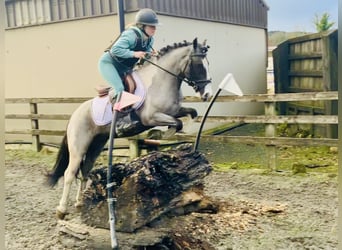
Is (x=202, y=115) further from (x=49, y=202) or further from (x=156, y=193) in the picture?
(x=49, y=202)

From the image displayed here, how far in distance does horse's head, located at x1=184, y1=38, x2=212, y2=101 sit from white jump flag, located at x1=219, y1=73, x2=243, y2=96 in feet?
0.18

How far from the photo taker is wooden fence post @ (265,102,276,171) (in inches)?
70.1

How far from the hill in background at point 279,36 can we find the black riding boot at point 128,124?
621 millimetres

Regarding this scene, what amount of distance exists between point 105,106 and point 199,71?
1.27ft

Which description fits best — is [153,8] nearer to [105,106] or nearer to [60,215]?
[105,106]

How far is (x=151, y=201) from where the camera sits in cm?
155

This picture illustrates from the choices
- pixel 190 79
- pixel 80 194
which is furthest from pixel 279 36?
pixel 80 194

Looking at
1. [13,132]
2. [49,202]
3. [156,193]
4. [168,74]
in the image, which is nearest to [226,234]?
[156,193]

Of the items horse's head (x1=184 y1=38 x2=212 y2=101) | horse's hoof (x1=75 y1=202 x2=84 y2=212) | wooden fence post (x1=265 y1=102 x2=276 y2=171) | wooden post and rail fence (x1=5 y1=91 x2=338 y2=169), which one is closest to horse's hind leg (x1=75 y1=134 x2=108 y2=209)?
horse's hoof (x1=75 y1=202 x2=84 y2=212)

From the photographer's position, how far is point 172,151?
1.63 m

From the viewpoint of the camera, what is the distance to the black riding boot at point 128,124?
1594 mm

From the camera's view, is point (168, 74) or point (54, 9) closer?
point (168, 74)

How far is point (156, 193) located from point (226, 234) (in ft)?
1.00

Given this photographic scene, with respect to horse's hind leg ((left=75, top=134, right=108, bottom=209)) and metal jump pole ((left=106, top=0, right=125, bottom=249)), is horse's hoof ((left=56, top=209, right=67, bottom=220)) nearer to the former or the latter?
horse's hind leg ((left=75, top=134, right=108, bottom=209))
